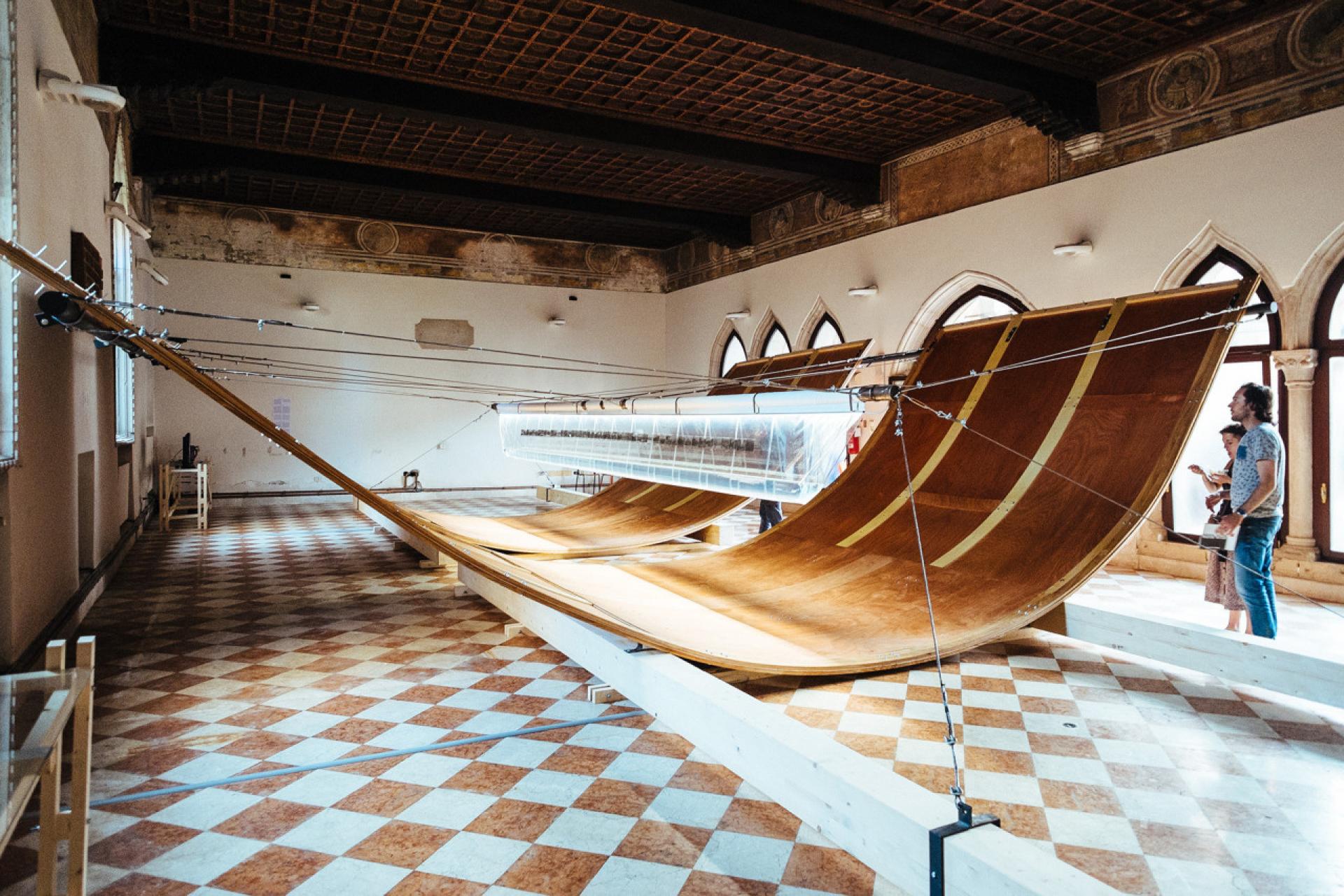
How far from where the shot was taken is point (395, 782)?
101 inches

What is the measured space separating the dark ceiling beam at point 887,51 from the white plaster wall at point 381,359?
7.93 m

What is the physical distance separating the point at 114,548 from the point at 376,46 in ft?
14.6

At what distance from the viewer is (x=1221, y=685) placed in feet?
11.3

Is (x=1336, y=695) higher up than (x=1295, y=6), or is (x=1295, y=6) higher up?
(x=1295, y=6)

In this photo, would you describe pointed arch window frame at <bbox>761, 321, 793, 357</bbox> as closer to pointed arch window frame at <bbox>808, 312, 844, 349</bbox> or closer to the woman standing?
pointed arch window frame at <bbox>808, 312, 844, 349</bbox>

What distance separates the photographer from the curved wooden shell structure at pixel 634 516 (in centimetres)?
605

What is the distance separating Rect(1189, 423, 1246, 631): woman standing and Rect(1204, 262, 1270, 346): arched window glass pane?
2.44m

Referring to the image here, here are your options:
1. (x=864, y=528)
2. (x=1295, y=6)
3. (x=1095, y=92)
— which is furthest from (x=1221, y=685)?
(x=1095, y=92)

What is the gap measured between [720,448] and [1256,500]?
2.50 meters

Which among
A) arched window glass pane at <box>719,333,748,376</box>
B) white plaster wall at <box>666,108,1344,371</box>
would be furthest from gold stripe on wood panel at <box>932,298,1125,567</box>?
arched window glass pane at <box>719,333,748,376</box>

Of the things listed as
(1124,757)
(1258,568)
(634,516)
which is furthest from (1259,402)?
(634,516)

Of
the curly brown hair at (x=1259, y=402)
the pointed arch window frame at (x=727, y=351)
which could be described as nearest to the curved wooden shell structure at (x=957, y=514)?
the curly brown hair at (x=1259, y=402)

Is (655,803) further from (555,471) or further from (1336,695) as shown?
(555,471)

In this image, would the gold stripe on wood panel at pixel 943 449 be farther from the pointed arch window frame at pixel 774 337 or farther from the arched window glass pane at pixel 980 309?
the pointed arch window frame at pixel 774 337
